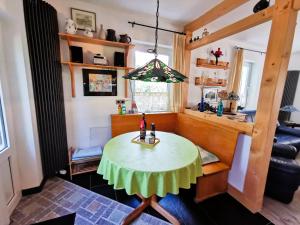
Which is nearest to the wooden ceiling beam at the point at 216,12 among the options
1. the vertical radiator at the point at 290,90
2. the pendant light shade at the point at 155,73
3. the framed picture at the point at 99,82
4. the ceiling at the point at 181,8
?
the ceiling at the point at 181,8

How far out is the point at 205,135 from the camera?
2234 mm

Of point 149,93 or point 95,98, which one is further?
point 149,93

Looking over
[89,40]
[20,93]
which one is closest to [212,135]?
[89,40]

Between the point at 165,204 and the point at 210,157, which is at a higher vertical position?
the point at 210,157

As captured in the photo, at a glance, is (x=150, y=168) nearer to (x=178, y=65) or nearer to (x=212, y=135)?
(x=212, y=135)

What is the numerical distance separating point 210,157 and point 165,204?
32.3 inches

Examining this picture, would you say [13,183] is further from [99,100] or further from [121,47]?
[121,47]

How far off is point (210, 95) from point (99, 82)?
7.74ft

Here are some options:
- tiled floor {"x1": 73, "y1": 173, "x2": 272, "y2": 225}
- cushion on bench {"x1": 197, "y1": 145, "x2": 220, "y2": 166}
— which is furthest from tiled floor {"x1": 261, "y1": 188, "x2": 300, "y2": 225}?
cushion on bench {"x1": 197, "y1": 145, "x2": 220, "y2": 166}

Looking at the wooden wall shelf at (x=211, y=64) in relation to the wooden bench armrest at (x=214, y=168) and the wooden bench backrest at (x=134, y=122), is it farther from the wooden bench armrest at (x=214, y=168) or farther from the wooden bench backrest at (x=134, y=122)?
the wooden bench armrest at (x=214, y=168)

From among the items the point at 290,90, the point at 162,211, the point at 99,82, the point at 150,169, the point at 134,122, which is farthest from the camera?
the point at 290,90

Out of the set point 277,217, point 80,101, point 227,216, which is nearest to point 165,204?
point 227,216

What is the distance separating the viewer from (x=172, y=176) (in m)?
1.16

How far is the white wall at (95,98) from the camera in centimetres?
226
